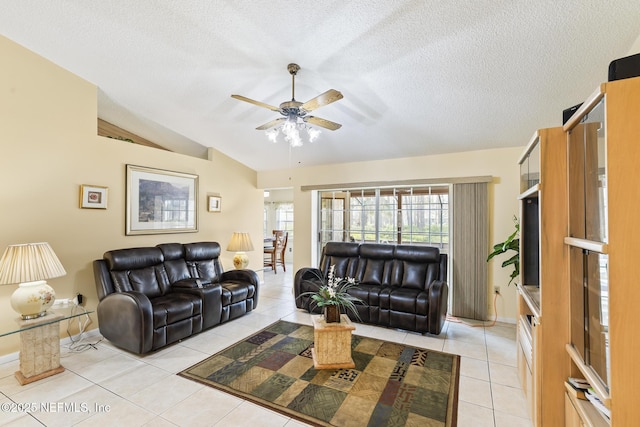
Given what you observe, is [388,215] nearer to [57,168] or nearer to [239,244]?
[239,244]

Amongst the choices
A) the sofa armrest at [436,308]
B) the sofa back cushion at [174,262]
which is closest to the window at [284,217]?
the sofa back cushion at [174,262]

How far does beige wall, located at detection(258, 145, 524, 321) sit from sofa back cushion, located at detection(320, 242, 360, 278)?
0.72 metres

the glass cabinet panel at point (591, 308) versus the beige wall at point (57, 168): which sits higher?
the beige wall at point (57, 168)

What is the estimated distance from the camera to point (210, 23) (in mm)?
2400

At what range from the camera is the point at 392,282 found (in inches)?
167

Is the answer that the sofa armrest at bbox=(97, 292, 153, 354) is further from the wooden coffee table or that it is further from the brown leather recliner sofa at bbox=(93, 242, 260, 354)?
the wooden coffee table

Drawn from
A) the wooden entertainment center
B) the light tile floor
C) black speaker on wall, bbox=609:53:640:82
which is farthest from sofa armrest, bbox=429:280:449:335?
black speaker on wall, bbox=609:53:640:82

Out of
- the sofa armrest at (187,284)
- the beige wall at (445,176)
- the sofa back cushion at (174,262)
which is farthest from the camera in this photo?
the beige wall at (445,176)

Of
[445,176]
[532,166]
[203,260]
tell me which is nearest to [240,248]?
[203,260]

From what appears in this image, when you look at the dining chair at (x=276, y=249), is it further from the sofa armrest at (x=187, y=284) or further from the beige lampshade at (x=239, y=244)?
the sofa armrest at (x=187, y=284)

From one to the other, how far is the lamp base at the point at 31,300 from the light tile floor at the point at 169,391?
0.58 meters

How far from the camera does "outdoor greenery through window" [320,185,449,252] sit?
15.2ft

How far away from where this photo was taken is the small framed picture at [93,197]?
11.2 feet

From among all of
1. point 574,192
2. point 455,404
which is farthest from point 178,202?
point 574,192
